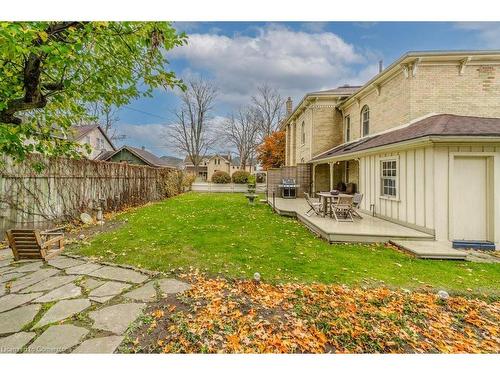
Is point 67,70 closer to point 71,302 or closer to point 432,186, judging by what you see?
point 71,302

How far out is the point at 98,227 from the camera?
805 centimetres

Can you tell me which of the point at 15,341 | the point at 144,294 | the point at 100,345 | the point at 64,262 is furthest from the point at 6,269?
the point at 100,345

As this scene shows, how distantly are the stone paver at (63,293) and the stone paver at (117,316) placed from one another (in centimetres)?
77

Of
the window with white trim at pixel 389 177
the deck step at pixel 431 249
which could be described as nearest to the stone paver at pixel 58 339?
the deck step at pixel 431 249

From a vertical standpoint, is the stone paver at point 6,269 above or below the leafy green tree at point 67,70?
below

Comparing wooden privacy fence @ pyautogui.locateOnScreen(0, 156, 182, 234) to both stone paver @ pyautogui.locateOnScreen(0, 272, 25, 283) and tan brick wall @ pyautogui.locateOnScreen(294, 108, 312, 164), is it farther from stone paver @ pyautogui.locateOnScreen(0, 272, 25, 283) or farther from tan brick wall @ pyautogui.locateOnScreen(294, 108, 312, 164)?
tan brick wall @ pyautogui.locateOnScreen(294, 108, 312, 164)

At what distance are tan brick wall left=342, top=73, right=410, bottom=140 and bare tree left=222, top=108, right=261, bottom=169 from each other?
94.5 feet

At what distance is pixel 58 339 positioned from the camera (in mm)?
2438

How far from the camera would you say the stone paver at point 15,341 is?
2.30m

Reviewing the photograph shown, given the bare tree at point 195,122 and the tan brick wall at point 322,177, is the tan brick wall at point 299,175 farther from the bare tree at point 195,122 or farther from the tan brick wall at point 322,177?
the bare tree at point 195,122
